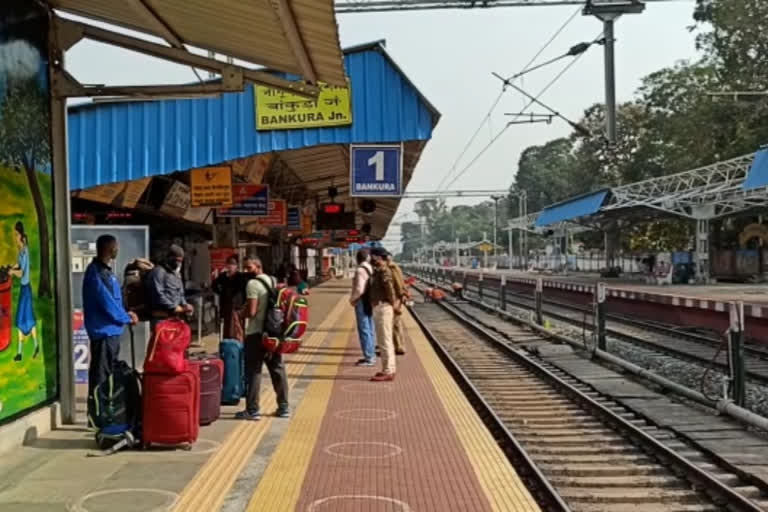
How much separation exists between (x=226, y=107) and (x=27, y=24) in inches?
242

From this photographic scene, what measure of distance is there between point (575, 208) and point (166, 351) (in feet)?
129

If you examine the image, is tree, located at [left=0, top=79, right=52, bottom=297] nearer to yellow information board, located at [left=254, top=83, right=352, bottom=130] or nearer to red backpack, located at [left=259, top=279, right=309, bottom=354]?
red backpack, located at [left=259, top=279, right=309, bottom=354]


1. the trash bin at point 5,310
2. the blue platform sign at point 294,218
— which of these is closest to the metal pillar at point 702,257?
the blue platform sign at point 294,218

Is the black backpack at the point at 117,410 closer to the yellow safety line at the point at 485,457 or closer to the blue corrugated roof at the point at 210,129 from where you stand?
the yellow safety line at the point at 485,457

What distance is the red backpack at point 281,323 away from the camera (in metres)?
7.73

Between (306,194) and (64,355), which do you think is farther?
(306,194)

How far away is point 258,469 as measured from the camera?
20.0 feet

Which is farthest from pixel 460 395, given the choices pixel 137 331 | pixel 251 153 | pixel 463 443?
pixel 251 153

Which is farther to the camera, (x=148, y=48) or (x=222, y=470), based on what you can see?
(x=148, y=48)

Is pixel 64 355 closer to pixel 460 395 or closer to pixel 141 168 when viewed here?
pixel 460 395

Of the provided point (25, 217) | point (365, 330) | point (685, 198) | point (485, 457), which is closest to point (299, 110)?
point (365, 330)

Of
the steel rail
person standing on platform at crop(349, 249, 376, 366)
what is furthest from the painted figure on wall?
person standing on platform at crop(349, 249, 376, 366)

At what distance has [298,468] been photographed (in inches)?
244

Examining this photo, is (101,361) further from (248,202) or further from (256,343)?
(248,202)
